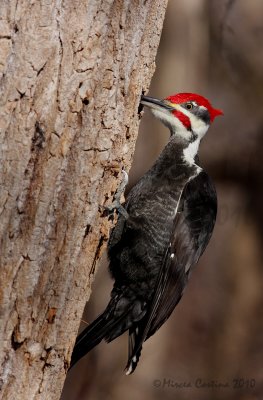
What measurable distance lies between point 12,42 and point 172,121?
1657 millimetres

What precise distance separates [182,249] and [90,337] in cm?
66

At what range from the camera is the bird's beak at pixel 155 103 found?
3098 millimetres

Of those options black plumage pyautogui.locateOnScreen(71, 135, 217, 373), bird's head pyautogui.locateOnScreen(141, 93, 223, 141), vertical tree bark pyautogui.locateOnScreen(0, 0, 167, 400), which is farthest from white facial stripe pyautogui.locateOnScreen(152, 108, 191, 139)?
vertical tree bark pyautogui.locateOnScreen(0, 0, 167, 400)

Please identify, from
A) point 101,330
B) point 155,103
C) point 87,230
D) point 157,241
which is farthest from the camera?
point 157,241

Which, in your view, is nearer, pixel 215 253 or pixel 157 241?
pixel 157 241

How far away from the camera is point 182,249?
3.51 metres

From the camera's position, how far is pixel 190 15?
6.95 m

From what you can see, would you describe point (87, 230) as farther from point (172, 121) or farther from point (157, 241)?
point (172, 121)

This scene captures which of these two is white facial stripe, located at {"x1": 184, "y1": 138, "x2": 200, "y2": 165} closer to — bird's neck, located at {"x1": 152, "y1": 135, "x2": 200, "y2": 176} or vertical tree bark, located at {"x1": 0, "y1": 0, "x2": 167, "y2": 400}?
bird's neck, located at {"x1": 152, "y1": 135, "x2": 200, "y2": 176}

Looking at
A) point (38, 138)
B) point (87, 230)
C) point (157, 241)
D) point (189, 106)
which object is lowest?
point (87, 230)

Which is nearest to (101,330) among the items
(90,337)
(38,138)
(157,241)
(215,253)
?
(90,337)

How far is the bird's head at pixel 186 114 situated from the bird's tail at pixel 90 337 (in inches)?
44.2

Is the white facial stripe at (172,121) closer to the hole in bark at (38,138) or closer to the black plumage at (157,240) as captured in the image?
the black plumage at (157,240)

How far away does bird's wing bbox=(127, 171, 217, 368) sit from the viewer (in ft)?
11.1
